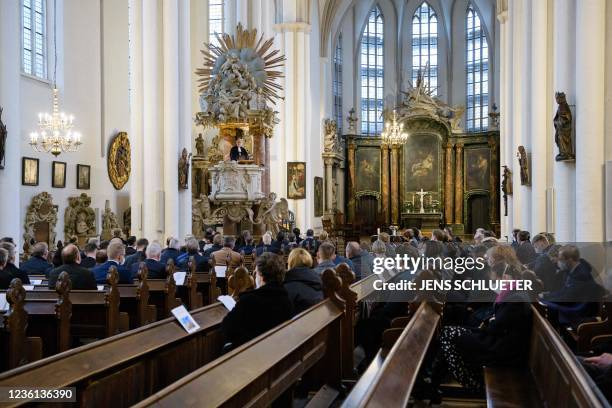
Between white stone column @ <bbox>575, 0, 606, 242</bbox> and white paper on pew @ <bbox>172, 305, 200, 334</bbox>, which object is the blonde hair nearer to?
white paper on pew @ <bbox>172, 305, 200, 334</bbox>

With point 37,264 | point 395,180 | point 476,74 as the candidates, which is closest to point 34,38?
point 37,264

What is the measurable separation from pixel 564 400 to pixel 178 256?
7381 mm

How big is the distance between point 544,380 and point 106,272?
207 inches

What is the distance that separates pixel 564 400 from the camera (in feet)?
10.3

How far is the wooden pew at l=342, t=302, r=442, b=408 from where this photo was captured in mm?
2852

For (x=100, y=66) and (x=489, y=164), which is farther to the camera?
(x=489, y=164)

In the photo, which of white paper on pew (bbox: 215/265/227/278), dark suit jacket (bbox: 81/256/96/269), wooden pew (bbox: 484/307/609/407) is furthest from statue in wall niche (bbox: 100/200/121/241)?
wooden pew (bbox: 484/307/609/407)

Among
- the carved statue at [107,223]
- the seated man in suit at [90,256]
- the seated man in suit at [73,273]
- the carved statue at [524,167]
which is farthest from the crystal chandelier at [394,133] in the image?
the seated man in suit at [73,273]

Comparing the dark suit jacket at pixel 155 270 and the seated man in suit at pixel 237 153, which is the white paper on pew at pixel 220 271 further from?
the seated man in suit at pixel 237 153

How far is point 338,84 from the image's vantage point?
34875 millimetres

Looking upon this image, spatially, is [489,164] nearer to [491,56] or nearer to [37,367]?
[491,56]

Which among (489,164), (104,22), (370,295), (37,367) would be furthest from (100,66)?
(489,164)

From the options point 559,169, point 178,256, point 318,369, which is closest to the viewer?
point 318,369

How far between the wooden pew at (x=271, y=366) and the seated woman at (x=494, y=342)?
81 centimetres
